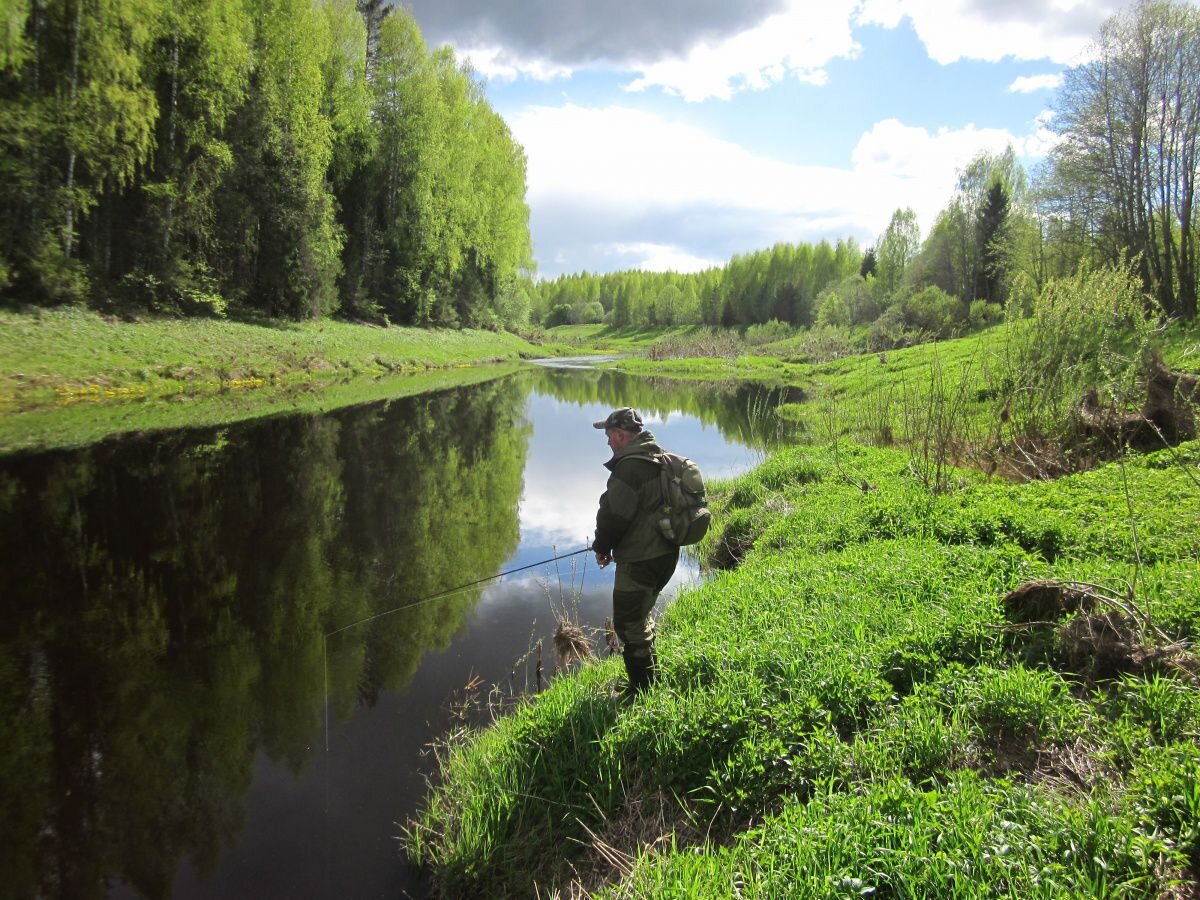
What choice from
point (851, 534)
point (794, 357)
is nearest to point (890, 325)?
point (794, 357)

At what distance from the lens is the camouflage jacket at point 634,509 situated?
4.98 meters

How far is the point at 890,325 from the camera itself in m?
49.9

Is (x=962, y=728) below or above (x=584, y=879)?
above

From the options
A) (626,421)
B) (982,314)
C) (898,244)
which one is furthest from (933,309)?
(626,421)

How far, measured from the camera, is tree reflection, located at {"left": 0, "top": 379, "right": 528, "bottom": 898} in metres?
4.15

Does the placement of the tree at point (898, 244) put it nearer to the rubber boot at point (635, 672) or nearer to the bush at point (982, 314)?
the bush at point (982, 314)

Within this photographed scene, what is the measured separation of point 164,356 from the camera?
23.4 meters

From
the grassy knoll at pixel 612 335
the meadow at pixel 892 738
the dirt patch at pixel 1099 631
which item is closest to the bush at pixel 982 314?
the meadow at pixel 892 738

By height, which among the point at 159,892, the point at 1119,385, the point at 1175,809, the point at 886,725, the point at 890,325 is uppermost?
the point at 890,325

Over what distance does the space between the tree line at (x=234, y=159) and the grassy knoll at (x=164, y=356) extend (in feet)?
4.86

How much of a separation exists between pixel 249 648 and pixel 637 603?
162 inches

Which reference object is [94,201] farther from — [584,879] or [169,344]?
[584,879]

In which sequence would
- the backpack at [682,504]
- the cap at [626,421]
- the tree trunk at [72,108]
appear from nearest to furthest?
1. the backpack at [682,504]
2. the cap at [626,421]
3. the tree trunk at [72,108]

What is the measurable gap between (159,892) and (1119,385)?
12.5 m
